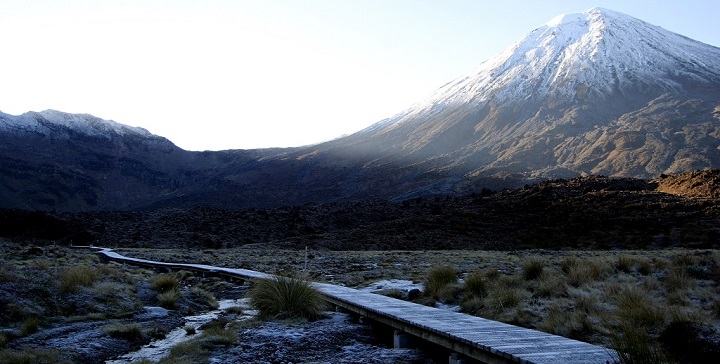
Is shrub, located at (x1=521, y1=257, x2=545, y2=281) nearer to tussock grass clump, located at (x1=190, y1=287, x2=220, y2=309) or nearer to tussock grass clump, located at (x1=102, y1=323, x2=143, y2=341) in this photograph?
tussock grass clump, located at (x1=190, y1=287, x2=220, y2=309)

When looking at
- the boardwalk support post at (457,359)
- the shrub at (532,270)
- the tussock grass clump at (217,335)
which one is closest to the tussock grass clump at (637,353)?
the boardwalk support post at (457,359)

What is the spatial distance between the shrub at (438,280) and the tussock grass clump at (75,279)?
724 centimetres

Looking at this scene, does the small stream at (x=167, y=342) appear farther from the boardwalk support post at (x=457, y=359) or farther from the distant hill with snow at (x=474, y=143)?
the distant hill with snow at (x=474, y=143)

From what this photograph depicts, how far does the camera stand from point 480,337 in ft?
24.7

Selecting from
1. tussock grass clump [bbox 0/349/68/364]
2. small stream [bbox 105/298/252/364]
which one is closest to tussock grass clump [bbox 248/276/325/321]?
small stream [bbox 105/298/252/364]

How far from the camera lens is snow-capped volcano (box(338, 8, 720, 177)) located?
8212cm

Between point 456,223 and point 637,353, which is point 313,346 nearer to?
point 637,353

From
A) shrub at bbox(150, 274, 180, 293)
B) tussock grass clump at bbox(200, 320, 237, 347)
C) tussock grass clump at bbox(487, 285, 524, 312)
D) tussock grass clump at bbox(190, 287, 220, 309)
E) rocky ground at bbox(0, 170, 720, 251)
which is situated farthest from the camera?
rocky ground at bbox(0, 170, 720, 251)

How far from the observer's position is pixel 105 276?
15.3 metres

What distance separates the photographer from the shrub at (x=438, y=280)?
1310cm

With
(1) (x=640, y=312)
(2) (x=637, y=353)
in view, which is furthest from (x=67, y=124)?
(2) (x=637, y=353)

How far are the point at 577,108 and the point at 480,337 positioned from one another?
106m

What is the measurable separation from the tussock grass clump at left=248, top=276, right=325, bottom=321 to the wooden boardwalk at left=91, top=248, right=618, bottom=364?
2.23 ft

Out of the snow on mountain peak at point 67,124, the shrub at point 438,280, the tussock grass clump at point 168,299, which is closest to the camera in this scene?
the shrub at point 438,280
